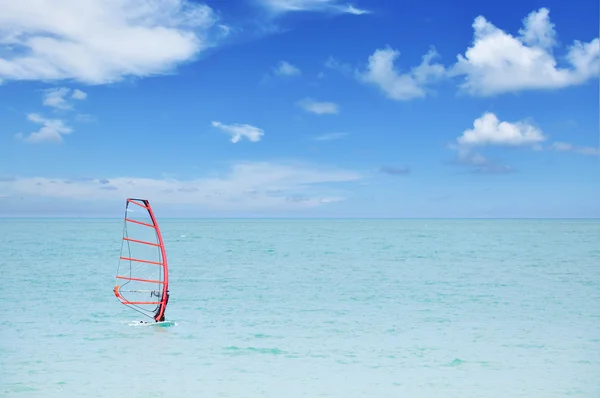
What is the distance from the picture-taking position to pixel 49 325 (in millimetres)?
17953

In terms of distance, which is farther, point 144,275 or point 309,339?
point 144,275

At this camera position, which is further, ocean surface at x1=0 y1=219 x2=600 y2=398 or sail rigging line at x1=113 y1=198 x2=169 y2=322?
sail rigging line at x1=113 y1=198 x2=169 y2=322

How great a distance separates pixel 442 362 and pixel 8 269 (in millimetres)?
31192

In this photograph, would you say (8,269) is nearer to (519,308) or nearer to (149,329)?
(149,329)

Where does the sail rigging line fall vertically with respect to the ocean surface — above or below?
above

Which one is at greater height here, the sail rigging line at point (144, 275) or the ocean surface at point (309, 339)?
the sail rigging line at point (144, 275)

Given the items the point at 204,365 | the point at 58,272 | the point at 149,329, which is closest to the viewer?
the point at 204,365

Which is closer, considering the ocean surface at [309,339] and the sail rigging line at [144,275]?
the ocean surface at [309,339]

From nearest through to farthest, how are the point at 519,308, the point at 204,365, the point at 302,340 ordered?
the point at 204,365 → the point at 302,340 → the point at 519,308

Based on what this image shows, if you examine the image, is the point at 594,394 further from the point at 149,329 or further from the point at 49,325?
the point at 49,325

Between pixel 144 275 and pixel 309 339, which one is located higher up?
pixel 144 275

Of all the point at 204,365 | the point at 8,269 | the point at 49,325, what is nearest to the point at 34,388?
the point at 204,365

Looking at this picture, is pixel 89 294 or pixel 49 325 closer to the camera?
pixel 49 325

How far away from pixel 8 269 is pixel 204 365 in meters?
28.1
